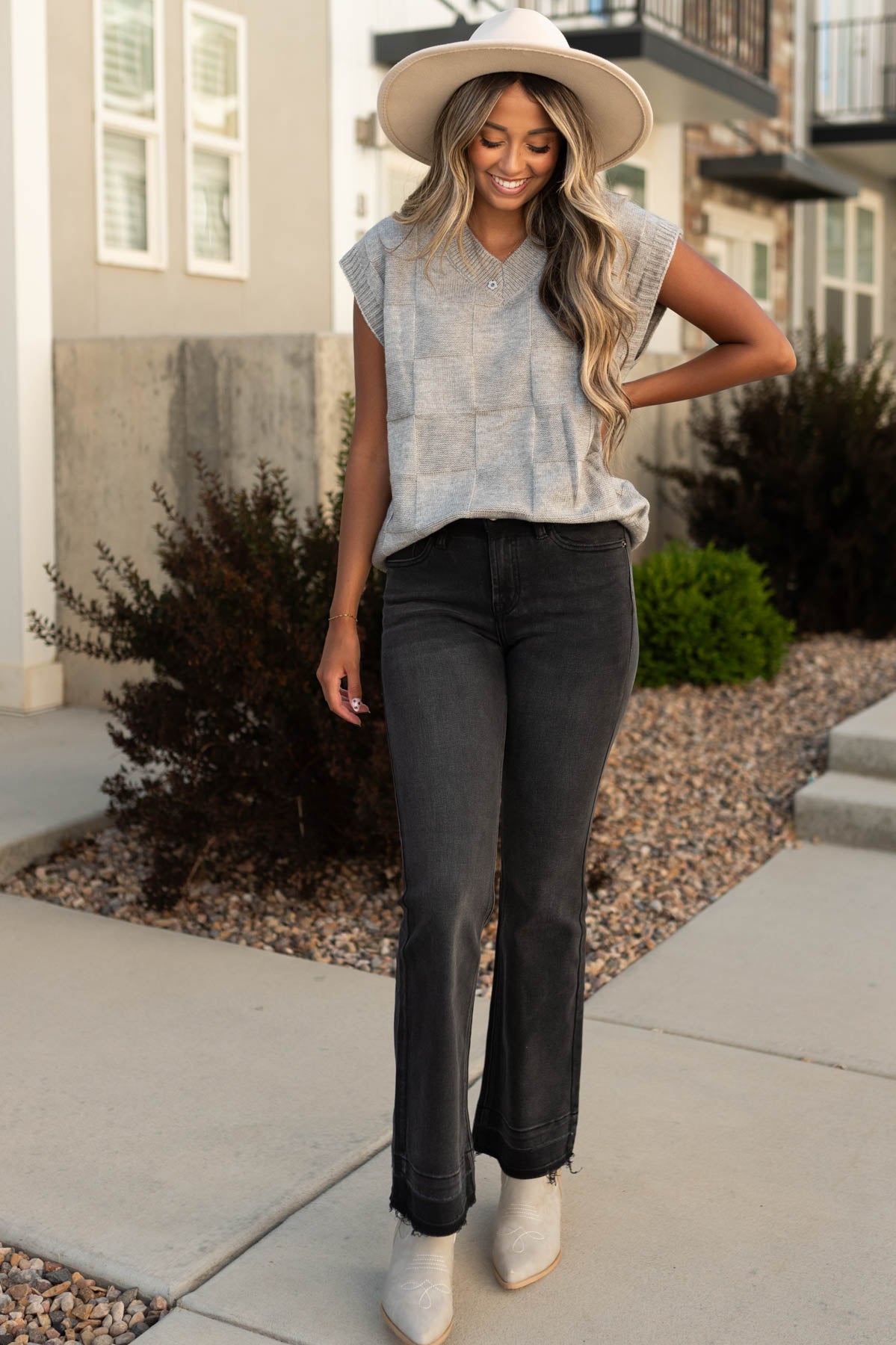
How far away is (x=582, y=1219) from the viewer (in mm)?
2635

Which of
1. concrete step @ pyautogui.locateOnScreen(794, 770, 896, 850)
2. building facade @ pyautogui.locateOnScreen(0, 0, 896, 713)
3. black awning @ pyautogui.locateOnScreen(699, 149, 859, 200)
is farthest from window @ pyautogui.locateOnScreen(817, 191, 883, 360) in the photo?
concrete step @ pyautogui.locateOnScreen(794, 770, 896, 850)

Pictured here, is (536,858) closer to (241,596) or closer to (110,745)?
(241,596)

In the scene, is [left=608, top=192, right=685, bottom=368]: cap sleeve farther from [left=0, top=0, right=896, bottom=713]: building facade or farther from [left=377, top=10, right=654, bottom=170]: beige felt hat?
[left=0, top=0, right=896, bottom=713]: building facade

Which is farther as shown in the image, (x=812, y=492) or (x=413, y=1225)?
(x=812, y=492)

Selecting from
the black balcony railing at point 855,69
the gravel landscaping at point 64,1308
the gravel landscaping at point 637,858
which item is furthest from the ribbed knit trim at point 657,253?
the black balcony railing at point 855,69

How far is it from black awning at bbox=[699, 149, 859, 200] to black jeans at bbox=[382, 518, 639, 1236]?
11.6 meters

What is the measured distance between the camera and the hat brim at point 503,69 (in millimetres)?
2199

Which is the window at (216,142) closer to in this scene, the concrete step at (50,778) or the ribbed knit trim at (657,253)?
the concrete step at (50,778)

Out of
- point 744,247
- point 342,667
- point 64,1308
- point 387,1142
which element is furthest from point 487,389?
point 744,247

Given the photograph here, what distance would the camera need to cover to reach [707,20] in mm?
12812

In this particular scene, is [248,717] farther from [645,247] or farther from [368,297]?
[645,247]

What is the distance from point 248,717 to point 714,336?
2.16 m

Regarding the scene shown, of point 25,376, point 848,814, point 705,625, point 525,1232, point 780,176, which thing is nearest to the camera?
point 525,1232

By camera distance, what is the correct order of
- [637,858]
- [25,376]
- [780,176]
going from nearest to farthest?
[637,858] < [25,376] < [780,176]
